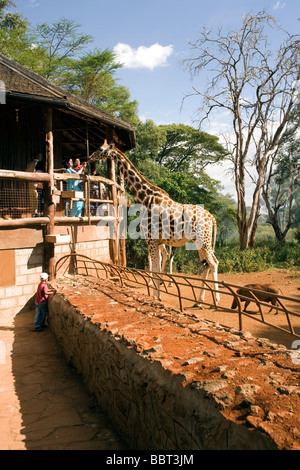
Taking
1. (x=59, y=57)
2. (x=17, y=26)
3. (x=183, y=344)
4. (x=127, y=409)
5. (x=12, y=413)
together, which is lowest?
(x=12, y=413)

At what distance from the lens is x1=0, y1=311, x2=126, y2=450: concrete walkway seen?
12.4 feet

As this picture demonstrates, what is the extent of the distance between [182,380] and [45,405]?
2646 mm

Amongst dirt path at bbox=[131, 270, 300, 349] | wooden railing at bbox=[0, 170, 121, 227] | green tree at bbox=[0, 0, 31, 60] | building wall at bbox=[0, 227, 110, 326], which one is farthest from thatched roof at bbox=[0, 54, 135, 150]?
green tree at bbox=[0, 0, 31, 60]

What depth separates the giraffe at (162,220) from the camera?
30.1 ft

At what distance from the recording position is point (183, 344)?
12.2ft

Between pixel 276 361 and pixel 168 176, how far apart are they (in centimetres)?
2062

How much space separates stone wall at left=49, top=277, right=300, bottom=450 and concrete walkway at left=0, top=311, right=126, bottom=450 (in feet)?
0.69

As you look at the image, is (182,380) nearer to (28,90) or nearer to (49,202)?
(49,202)

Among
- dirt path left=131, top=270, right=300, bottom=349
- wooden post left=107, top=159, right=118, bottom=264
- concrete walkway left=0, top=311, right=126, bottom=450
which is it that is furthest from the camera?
wooden post left=107, top=159, right=118, bottom=264

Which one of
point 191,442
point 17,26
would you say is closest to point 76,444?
point 191,442

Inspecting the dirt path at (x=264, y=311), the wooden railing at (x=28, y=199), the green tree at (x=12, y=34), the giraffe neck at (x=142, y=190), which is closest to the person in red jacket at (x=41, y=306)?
the wooden railing at (x=28, y=199)

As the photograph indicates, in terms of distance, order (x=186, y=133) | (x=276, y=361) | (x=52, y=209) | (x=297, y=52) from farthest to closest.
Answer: (x=186, y=133) < (x=297, y=52) < (x=52, y=209) < (x=276, y=361)

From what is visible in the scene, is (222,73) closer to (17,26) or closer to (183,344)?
(17,26)

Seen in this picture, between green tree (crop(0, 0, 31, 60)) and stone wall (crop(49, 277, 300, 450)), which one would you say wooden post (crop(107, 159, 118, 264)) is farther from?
green tree (crop(0, 0, 31, 60))
